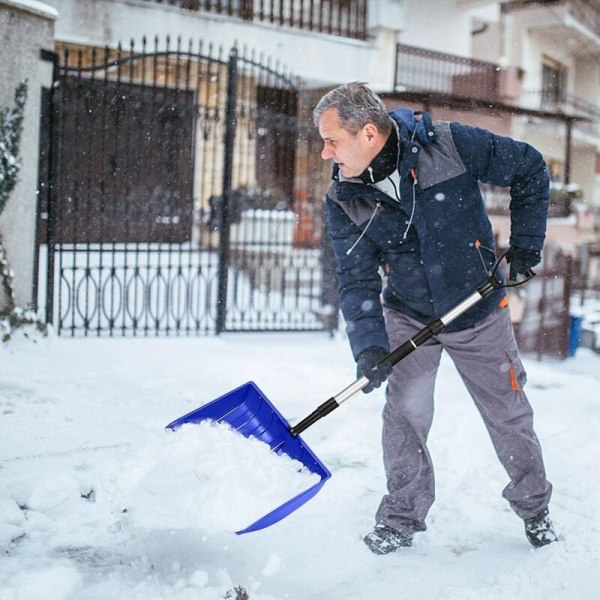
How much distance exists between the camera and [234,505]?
2.84 meters

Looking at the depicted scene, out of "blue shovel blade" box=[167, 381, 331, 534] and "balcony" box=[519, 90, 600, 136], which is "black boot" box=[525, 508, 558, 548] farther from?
"balcony" box=[519, 90, 600, 136]

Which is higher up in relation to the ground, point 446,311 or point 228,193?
point 228,193

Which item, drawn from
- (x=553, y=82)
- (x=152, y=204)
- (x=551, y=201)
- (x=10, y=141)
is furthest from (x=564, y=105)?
(x=10, y=141)

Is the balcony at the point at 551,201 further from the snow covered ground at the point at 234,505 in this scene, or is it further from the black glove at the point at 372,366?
the black glove at the point at 372,366

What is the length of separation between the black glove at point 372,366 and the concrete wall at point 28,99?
437cm

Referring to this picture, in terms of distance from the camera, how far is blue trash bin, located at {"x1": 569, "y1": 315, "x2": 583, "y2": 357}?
16.8 meters

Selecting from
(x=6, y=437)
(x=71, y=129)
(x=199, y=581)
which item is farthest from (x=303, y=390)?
(x=71, y=129)

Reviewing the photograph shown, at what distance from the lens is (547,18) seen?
22656 millimetres

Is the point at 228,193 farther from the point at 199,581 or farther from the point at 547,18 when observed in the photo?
the point at 547,18

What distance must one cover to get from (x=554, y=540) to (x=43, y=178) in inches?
207

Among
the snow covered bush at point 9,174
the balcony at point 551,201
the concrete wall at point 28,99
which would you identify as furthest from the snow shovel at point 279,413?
the balcony at point 551,201

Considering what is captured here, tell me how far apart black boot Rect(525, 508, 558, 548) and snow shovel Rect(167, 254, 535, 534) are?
89 centimetres

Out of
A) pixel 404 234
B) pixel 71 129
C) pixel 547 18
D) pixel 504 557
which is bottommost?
pixel 504 557

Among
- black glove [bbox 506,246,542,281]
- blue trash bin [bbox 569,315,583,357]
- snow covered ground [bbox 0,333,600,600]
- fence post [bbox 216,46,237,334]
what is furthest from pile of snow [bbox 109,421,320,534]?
blue trash bin [bbox 569,315,583,357]
